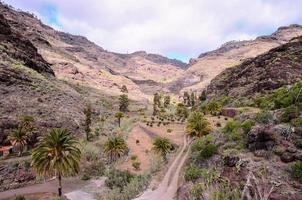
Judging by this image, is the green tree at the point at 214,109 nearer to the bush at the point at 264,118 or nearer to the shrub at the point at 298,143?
the bush at the point at 264,118

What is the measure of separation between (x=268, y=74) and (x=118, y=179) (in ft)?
185

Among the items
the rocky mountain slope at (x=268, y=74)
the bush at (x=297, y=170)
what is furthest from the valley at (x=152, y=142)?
the rocky mountain slope at (x=268, y=74)

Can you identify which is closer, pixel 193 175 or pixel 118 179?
pixel 193 175

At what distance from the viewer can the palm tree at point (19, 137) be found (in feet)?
234

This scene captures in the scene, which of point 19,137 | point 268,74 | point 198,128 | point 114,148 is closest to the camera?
point 198,128

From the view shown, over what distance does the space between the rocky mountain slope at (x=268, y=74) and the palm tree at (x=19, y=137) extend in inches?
2236

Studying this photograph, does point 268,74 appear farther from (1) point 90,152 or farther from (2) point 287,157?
(2) point 287,157

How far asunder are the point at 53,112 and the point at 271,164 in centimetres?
7055

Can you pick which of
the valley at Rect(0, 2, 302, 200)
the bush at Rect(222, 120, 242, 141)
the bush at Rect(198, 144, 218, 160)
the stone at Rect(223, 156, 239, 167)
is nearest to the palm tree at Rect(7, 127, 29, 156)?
the valley at Rect(0, 2, 302, 200)

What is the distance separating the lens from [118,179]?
59.9 m

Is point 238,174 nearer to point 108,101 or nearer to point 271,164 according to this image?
point 271,164

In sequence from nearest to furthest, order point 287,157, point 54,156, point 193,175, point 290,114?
point 287,157
point 290,114
point 193,175
point 54,156

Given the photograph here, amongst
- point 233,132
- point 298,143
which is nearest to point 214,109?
point 233,132

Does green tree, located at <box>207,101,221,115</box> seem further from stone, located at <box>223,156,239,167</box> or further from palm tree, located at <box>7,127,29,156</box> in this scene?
stone, located at <box>223,156,239,167</box>
